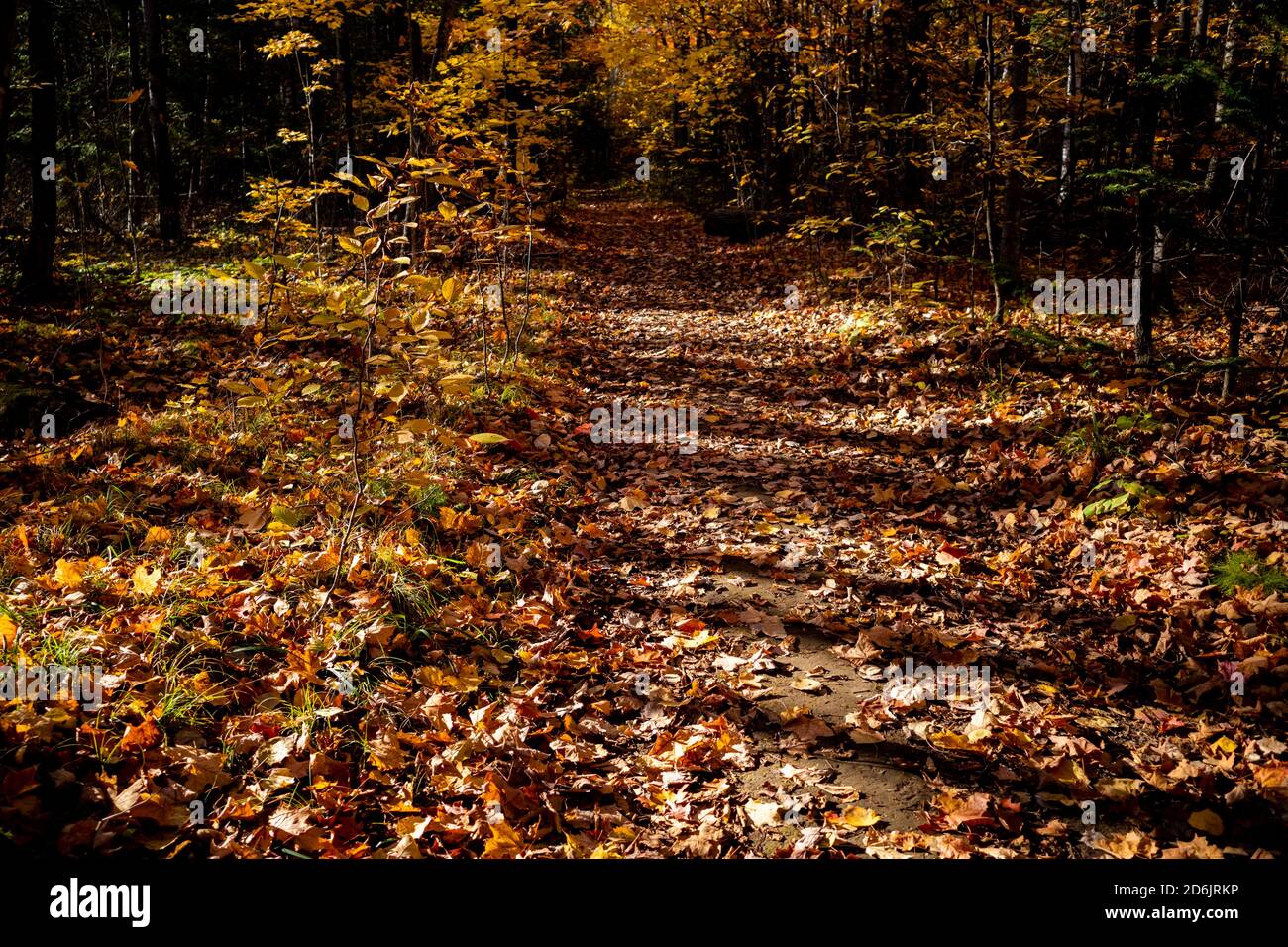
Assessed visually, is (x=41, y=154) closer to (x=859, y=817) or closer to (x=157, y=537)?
(x=157, y=537)

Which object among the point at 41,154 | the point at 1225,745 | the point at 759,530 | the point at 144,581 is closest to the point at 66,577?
the point at 144,581

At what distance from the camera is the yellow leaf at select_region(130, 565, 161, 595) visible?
3.93 m

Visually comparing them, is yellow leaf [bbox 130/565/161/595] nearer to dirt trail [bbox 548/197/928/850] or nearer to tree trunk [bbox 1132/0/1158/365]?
dirt trail [bbox 548/197/928/850]

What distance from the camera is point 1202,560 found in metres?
4.41

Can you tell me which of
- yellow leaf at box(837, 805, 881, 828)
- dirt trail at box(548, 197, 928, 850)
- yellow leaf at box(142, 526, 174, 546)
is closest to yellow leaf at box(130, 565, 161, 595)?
yellow leaf at box(142, 526, 174, 546)

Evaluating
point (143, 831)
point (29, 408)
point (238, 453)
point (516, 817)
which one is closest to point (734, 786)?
point (516, 817)

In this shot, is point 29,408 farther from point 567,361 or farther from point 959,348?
point 959,348

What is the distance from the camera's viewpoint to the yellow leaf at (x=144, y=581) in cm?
393

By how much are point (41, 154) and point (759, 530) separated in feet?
38.6

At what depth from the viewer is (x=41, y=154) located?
10.3 metres

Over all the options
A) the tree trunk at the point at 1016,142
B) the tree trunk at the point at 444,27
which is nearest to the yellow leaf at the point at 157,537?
the tree trunk at the point at 444,27

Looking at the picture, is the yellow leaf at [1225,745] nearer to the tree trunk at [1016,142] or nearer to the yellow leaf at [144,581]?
the yellow leaf at [144,581]

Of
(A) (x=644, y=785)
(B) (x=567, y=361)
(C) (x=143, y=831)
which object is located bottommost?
(A) (x=644, y=785)
